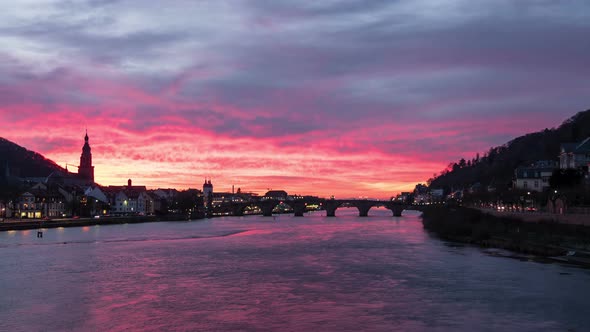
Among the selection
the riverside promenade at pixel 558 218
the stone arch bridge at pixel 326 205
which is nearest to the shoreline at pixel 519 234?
the riverside promenade at pixel 558 218

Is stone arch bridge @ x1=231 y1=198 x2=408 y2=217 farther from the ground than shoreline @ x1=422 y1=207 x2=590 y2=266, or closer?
farther from the ground

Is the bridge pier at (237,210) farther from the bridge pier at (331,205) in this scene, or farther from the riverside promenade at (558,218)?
the riverside promenade at (558,218)

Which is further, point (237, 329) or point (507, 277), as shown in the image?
point (507, 277)

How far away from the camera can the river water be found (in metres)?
20.8

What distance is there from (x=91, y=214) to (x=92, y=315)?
3617 inches

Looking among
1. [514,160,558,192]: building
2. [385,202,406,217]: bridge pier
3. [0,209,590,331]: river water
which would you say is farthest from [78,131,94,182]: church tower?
[0,209,590,331]: river water

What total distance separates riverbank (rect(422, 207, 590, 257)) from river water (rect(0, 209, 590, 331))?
273 centimetres

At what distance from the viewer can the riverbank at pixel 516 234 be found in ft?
127

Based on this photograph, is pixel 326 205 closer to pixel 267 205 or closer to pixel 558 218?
pixel 267 205

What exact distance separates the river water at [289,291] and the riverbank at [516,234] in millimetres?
2725

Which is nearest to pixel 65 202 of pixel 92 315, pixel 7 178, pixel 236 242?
pixel 7 178

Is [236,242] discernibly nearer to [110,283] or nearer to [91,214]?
[110,283]

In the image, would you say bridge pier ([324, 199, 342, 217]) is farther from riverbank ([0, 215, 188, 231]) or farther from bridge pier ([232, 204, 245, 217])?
riverbank ([0, 215, 188, 231])

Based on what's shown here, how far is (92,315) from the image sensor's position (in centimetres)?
2194
